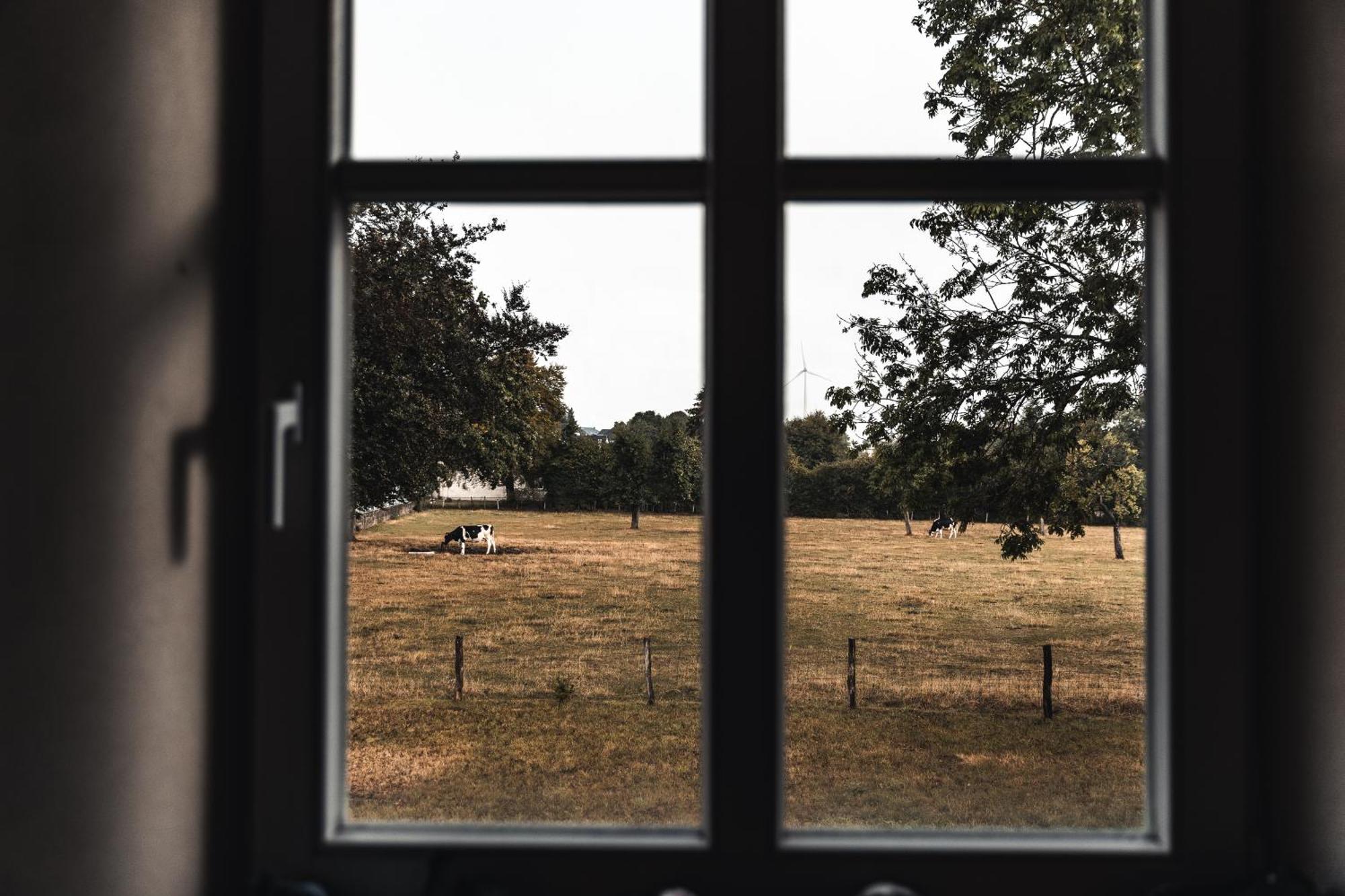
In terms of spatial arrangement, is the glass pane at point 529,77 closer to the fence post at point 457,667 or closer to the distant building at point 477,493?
the distant building at point 477,493

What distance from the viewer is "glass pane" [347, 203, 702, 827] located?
8.50ft

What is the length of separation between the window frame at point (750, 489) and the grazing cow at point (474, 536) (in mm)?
2180

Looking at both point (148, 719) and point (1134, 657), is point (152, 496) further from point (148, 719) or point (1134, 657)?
point (1134, 657)

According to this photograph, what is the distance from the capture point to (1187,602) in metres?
1.00

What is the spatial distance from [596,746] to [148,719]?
683 cm

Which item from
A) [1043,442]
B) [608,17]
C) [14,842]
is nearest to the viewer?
[14,842]

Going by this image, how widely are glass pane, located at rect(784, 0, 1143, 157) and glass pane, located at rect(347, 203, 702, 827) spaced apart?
0.37 meters

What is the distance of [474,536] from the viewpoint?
3549 mm

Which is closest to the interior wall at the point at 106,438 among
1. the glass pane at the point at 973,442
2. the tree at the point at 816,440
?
the glass pane at the point at 973,442

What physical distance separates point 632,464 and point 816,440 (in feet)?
2.26

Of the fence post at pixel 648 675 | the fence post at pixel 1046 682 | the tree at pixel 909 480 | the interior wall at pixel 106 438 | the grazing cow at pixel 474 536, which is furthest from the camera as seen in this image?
the fence post at pixel 648 675

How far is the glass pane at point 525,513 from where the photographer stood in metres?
2.59

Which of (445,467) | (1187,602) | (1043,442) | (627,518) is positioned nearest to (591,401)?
(627,518)

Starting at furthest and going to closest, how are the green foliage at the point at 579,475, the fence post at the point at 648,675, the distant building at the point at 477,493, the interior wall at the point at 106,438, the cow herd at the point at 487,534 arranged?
the fence post at the point at 648,675
the cow herd at the point at 487,534
the green foliage at the point at 579,475
the distant building at the point at 477,493
the interior wall at the point at 106,438
